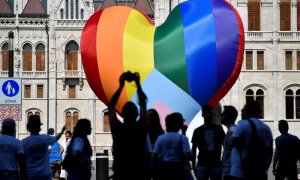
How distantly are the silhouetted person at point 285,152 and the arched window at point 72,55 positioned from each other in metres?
42.1

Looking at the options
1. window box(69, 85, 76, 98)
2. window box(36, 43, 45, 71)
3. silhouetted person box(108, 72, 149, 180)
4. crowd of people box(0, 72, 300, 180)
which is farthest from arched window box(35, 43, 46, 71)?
silhouetted person box(108, 72, 149, 180)

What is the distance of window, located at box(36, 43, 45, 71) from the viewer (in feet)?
184

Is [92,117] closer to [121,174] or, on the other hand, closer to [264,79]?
[264,79]

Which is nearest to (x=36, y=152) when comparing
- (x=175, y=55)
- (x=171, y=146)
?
(x=171, y=146)

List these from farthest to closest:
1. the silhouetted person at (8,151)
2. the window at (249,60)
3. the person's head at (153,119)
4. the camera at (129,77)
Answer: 1. the window at (249,60)
2. the person's head at (153,119)
3. the silhouetted person at (8,151)
4. the camera at (129,77)

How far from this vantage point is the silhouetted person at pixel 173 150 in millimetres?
11633

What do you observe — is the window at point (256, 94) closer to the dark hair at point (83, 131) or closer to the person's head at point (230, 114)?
the person's head at point (230, 114)

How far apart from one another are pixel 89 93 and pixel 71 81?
4.76ft

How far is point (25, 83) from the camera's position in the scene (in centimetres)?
5619

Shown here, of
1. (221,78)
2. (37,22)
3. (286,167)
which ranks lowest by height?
(286,167)

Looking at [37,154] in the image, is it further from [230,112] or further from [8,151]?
[230,112]

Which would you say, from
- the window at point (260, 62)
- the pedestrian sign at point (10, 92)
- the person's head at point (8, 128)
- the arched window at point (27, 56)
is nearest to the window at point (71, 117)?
the arched window at point (27, 56)

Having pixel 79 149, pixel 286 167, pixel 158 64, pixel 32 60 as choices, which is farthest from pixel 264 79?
pixel 79 149

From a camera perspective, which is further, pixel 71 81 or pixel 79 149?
pixel 71 81
